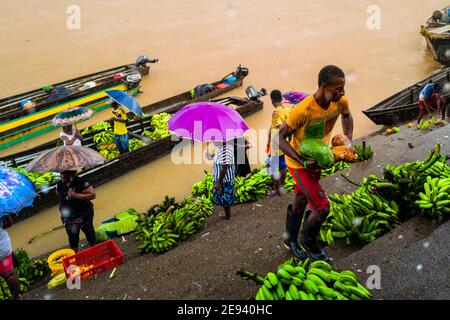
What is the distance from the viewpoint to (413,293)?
3.51 m

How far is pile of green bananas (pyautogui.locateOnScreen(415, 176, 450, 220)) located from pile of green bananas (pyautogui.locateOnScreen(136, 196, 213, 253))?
9.57 ft

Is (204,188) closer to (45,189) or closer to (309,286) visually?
(45,189)

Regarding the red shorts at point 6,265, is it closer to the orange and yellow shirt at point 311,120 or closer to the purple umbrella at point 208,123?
the purple umbrella at point 208,123

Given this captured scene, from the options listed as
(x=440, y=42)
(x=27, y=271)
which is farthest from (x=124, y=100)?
(x=440, y=42)

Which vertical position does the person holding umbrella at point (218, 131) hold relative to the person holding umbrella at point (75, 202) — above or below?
above

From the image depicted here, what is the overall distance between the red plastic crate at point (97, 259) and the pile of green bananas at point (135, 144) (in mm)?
4574

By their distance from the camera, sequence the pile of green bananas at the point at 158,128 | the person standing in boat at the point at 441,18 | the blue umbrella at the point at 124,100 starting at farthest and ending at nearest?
the person standing in boat at the point at 441,18
the pile of green bananas at the point at 158,128
the blue umbrella at the point at 124,100

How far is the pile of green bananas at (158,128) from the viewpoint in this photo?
1044 centimetres

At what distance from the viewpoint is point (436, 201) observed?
14.6 feet

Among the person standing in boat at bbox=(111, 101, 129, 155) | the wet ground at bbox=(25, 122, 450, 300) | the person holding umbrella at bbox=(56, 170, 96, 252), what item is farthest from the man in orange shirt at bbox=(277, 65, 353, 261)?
the person standing in boat at bbox=(111, 101, 129, 155)

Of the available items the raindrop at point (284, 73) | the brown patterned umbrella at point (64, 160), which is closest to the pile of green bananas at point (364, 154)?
the brown patterned umbrella at point (64, 160)

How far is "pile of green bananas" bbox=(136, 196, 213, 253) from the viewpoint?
5.55 metres
